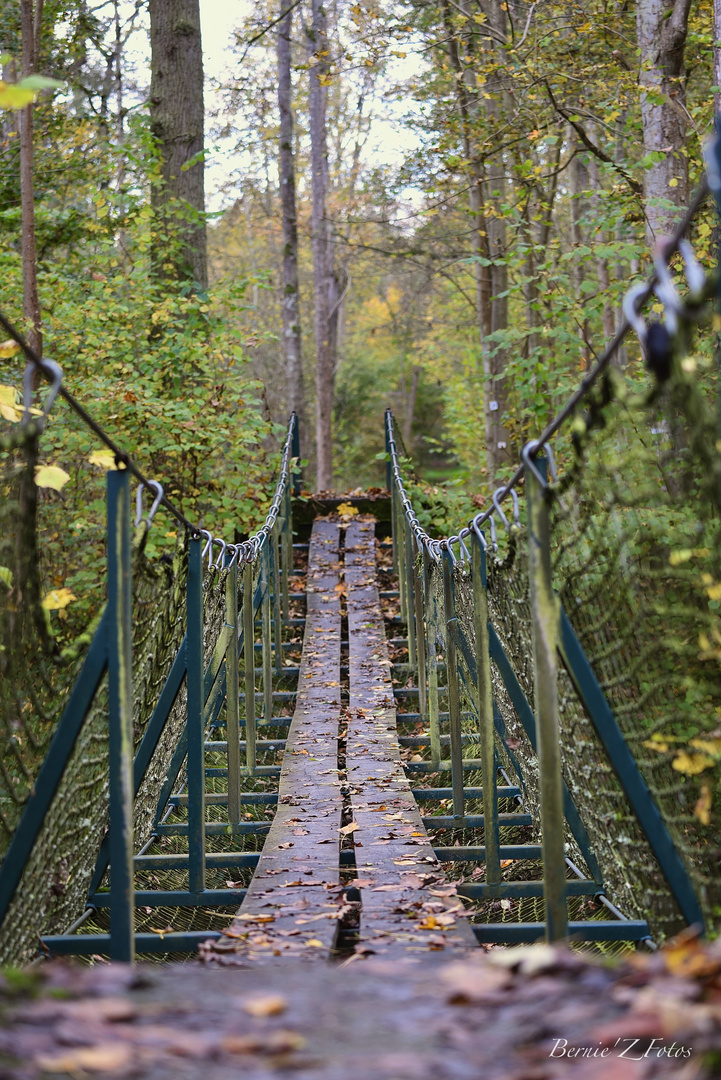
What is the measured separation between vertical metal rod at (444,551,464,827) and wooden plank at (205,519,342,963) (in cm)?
62

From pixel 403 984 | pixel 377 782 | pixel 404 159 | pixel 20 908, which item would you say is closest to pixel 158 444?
pixel 377 782

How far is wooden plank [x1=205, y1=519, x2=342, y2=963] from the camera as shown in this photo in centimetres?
290

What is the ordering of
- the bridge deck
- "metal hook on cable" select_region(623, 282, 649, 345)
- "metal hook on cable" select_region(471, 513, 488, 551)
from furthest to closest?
1. "metal hook on cable" select_region(471, 513, 488, 551)
2. the bridge deck
3. "metal hook on cable" select_region(623, 282, 649, 345)

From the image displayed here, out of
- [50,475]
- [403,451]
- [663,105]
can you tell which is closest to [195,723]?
[50,475]

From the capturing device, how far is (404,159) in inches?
450

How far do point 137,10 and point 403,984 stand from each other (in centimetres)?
1436

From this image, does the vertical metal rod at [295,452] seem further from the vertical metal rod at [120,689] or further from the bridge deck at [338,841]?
the vertical metal rod at [120,689]

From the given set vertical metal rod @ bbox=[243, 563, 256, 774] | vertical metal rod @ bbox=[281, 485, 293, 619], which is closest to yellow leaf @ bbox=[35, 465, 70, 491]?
vertical metal rod @ bbox=[243, 563, 256, 774]

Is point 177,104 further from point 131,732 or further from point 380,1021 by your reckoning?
point 380,1021

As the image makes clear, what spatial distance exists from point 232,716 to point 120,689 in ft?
7.39

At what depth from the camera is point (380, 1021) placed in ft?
4.57

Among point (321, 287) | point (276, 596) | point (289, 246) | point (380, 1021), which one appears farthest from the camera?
point (321, 287)

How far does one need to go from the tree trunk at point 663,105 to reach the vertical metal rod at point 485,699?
3.90 m

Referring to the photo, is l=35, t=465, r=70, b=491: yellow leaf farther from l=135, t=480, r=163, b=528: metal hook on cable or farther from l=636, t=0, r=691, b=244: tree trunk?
l=636, t=0, r=691, b=244: tree trunk
